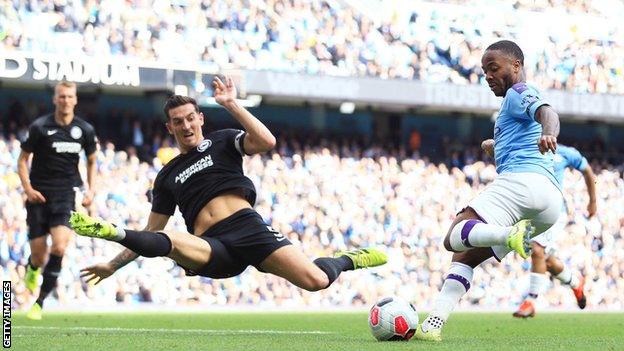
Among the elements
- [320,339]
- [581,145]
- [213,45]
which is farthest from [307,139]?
[320,339]

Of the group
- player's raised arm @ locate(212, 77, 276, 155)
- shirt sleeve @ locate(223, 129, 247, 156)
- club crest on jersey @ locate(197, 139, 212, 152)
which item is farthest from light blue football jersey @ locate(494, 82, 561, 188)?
club crest on jersey @ locate(197, 139, 212, 152)

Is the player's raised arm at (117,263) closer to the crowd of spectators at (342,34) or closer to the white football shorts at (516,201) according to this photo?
the white football shorts at (516,201)

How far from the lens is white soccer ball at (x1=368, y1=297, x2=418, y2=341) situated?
917cm

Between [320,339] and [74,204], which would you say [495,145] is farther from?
[74,204]

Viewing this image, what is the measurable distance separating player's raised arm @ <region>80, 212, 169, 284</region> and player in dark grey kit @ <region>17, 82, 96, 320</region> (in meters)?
4.16

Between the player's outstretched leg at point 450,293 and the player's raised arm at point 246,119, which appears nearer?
the player's raised arm at point 246,119

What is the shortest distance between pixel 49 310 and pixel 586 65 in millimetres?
17651

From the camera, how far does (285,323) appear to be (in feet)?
48.2

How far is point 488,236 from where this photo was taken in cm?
871

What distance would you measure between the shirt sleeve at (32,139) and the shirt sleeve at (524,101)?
263 inches

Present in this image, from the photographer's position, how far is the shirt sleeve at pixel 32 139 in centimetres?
1429

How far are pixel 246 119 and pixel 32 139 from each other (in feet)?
18.9

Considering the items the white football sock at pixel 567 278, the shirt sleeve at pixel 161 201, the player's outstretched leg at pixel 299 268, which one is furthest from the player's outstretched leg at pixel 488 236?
the white football sock at pixel 567 278

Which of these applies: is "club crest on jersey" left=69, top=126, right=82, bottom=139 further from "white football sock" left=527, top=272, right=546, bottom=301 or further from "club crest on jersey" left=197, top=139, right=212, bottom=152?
"white football sock" left=527, top=272, right=546, bottom=301
